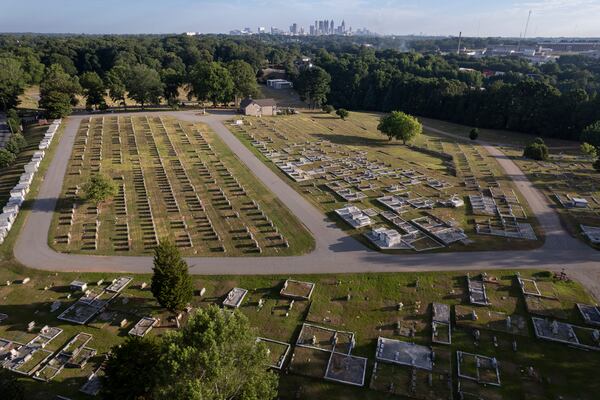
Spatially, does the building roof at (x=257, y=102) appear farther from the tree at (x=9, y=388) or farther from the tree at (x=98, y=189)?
the tree at (x=9, y=388)

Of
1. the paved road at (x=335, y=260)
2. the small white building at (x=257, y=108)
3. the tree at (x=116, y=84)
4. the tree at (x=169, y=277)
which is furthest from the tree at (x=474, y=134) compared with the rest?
the tree at (x=116, y=84)

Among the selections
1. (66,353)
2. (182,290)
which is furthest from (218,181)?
(66,353)

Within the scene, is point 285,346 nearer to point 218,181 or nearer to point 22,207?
point 218,181

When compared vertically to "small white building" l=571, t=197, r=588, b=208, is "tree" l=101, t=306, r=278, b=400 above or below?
above

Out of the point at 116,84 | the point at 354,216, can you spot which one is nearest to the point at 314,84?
the point at 116,84

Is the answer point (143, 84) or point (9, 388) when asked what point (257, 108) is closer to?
point (143, 84)

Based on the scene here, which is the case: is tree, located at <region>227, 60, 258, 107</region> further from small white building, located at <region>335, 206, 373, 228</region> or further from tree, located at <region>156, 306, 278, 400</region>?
tree, located at <region>156, 306, 278, 400</region>

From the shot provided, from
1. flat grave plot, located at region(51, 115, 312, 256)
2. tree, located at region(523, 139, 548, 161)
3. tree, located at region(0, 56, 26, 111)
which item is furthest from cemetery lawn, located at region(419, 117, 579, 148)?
tree, located at region(0, 56, 26, 111)
